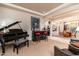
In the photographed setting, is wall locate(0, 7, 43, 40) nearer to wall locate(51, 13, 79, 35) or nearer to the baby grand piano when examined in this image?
the baby grand piano

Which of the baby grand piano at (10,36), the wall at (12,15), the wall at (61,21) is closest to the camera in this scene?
the wall at (12,15)

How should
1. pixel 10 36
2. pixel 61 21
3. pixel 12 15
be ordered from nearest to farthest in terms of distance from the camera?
pixel 12 15
pixel 61 21
pixel 10 36

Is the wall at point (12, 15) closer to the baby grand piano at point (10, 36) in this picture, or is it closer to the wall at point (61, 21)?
the baby grand piano at point (10, 36)

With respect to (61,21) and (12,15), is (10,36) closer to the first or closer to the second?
(12,15)

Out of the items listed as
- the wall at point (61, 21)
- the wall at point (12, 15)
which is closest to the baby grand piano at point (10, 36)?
the wall at point (12, 15)

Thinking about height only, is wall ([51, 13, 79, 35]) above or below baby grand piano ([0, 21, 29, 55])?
above

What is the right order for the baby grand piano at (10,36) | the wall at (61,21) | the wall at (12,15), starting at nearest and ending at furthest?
1. the wall at (12,15)
2. the wall at (61,21)
3. the baby grand piano at (10,36)

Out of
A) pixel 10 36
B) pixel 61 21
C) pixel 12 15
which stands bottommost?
pixel 10 36

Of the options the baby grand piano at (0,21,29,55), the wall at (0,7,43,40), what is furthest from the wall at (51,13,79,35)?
the baby grand piano at (0,21,29,55)

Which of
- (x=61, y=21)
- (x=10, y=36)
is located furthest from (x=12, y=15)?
(x=61, y=21)

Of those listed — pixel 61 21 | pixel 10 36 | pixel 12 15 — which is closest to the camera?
pixel 12 15

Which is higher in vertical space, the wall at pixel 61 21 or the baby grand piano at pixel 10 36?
the wall at pixel 61 21

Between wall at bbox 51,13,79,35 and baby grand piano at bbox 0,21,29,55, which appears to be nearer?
wall at bbox 51,13,79,35

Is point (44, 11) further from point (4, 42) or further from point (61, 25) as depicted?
point (4, 42)
